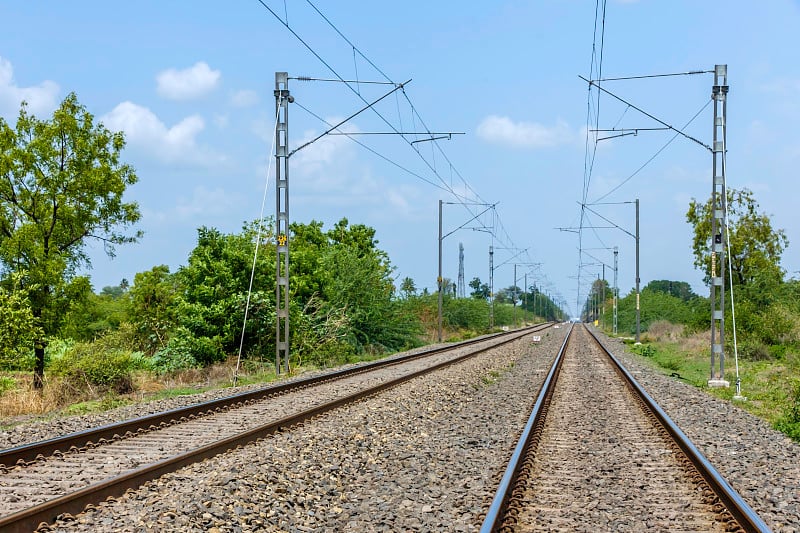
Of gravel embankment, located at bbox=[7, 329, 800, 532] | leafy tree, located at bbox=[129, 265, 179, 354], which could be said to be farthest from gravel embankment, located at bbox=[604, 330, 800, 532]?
leafy tree, located at bbox=[129, 265, 179, 354]

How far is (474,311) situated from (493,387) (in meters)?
53.4

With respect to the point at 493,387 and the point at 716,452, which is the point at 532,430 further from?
the point at 493,387

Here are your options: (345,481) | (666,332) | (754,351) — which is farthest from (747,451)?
(666,332)

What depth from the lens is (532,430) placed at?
12.8m

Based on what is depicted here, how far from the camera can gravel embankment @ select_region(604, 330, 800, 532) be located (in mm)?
8492

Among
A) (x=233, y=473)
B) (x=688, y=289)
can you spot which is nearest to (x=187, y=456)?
(x=233, y=473)

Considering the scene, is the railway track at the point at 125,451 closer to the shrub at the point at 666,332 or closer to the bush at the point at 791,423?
the bush at the point at 791,423

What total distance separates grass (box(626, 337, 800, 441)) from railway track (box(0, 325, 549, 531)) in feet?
27.4

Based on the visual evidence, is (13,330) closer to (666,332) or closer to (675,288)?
(666,332)

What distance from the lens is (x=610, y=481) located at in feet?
31.4

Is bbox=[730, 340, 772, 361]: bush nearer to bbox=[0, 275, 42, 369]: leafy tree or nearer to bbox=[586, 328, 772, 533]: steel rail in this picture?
bbox=[586, 328, 772, 533]: steel rail

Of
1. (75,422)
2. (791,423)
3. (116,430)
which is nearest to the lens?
(116,430)

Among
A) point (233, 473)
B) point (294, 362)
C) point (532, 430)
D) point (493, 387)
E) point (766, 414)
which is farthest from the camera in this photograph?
point (294, 362)

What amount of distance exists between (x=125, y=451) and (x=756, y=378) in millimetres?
19983
